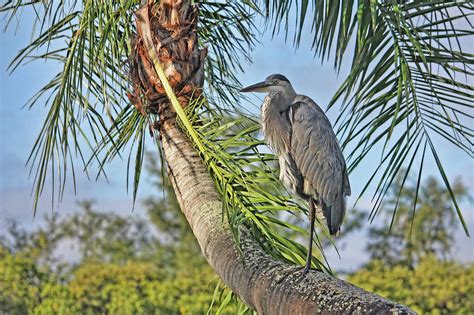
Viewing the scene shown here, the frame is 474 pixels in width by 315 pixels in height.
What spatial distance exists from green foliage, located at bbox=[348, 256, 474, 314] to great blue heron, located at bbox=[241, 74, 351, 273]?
4.94m

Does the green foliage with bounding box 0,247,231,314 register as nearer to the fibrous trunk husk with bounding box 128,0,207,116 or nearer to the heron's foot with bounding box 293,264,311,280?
the fibrous trunk husk with bounding box 128,0,207,116

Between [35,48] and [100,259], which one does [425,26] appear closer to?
[35,48]

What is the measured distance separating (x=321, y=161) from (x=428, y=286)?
552 centimetres

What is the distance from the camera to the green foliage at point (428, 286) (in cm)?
859

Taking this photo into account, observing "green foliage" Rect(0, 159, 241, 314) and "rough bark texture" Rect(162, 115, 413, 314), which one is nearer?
"rough bark texture" Rect(162, 115, 413, 314)

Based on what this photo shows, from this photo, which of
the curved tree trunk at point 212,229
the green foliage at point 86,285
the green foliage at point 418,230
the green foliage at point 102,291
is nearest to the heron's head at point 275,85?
the curved tree trunk at point 212,229

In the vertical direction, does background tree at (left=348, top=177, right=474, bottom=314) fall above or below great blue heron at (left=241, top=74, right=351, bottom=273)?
above

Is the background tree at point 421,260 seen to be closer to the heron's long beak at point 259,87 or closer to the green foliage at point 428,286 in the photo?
the green foliage at point 428,286

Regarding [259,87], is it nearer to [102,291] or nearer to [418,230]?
[102,291]

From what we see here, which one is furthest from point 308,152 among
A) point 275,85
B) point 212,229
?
point 212,229

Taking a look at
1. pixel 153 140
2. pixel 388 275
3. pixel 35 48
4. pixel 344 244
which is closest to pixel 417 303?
pixel 388 275

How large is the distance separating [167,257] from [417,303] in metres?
5.25

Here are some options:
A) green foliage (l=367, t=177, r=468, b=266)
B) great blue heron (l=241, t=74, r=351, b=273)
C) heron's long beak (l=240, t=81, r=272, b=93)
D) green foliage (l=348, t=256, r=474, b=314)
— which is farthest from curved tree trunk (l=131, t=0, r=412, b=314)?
green foliage (l=367, t=177, r=468, b=266)

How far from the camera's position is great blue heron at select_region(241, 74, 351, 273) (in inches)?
149
